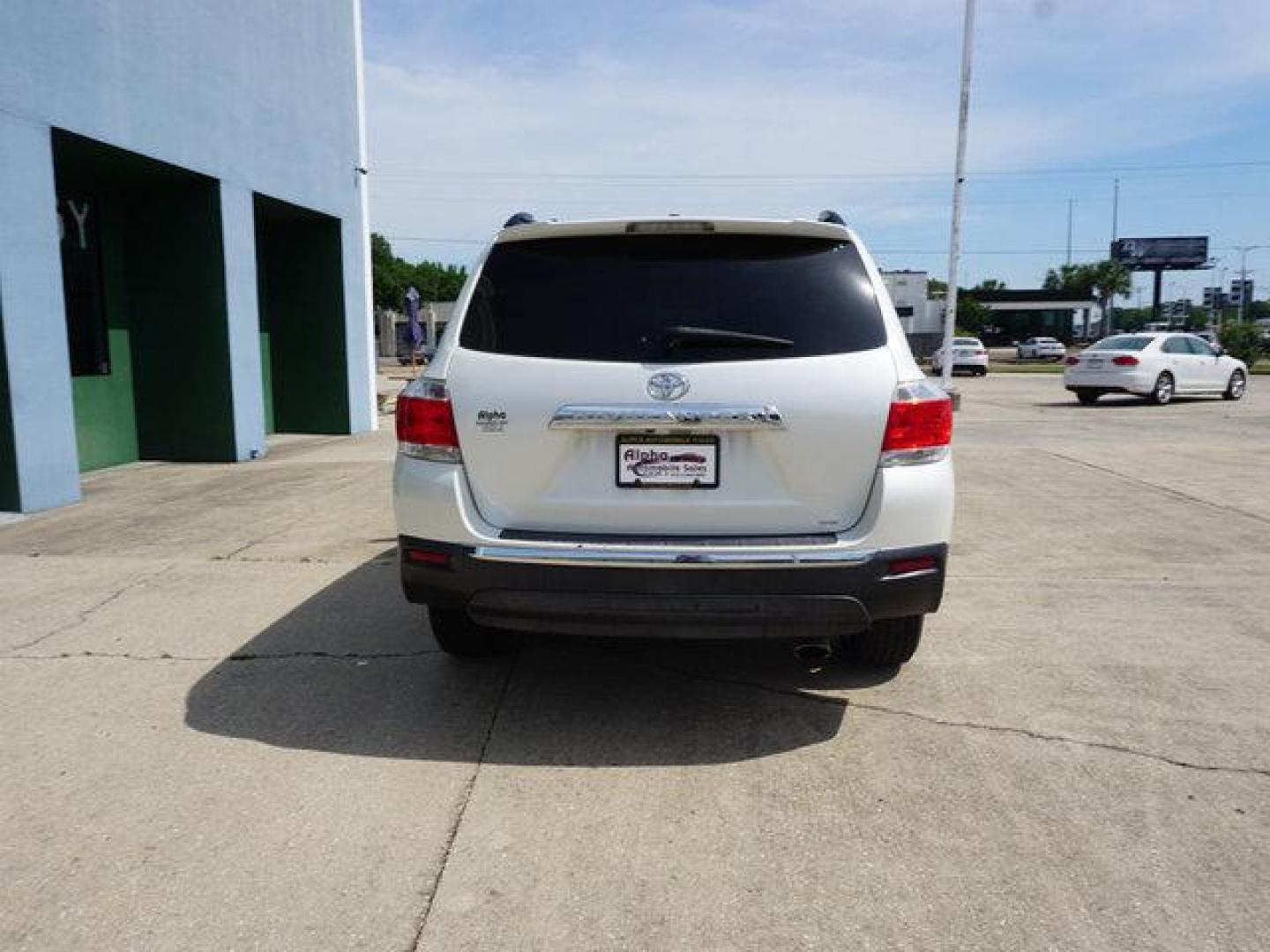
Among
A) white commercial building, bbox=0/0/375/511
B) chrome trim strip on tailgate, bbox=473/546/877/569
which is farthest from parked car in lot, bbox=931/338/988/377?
chrome trim strip on tailgate, bbox=473/546/877/569

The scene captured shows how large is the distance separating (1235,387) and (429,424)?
2348cm

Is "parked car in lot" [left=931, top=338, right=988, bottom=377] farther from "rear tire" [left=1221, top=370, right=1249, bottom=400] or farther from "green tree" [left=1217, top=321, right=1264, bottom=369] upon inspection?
"rear tire" [left=1221, top=370, right=1249, bottom=400]

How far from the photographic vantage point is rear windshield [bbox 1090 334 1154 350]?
20.0 m

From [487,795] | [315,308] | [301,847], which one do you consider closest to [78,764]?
[301,847]

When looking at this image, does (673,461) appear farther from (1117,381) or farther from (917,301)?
(917,301)

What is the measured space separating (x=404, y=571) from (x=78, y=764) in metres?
1.31

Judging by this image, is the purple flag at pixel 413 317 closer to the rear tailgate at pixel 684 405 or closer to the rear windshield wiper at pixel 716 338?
the rear tailgate at pixel 684 405

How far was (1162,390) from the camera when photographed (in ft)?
66.1

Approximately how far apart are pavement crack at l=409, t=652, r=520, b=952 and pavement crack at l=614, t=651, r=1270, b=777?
679 mm

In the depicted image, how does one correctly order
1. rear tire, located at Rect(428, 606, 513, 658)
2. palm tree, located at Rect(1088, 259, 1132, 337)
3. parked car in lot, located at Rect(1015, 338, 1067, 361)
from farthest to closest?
palm tree, located at Rect(1088, 259, 1132, 337) < parked car in lot, located at Rect(1015, 338, 1067, 361) < rear tire, located at Rect(428, 606, 513, 658)

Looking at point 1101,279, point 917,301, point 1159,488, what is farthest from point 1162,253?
point 1159,488

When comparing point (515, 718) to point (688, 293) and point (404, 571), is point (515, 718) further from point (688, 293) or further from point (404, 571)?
point (688, 293)

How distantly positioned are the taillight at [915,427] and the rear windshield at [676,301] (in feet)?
0.77

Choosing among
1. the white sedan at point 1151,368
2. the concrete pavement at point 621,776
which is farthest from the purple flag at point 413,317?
the concrete pavement at point 621,776
